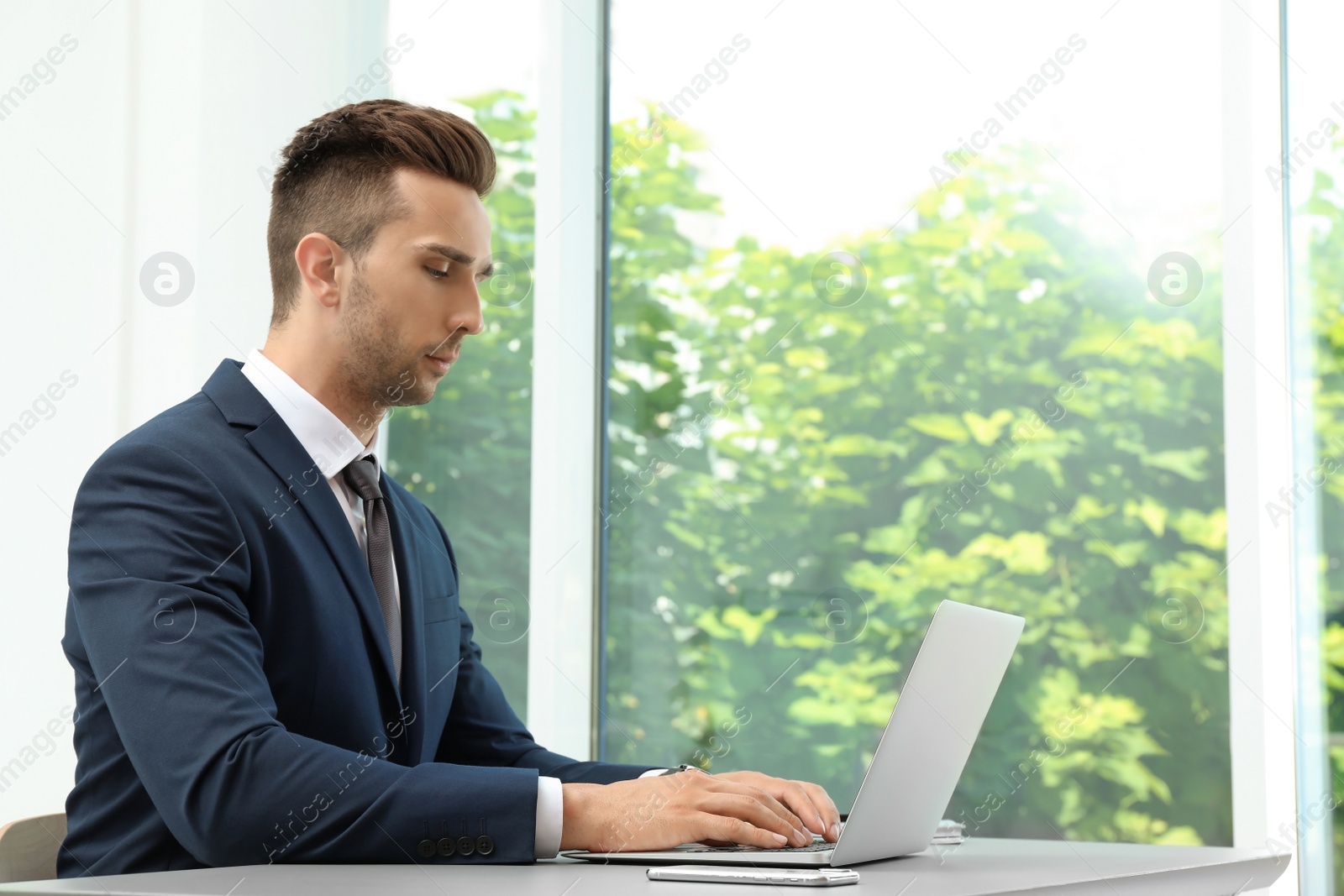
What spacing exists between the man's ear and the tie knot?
27 cm

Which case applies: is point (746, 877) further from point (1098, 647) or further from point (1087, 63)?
point (1087, 63)

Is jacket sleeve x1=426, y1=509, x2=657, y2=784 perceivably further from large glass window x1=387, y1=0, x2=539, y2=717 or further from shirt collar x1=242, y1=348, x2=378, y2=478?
large glass window x1=387, y1=0, x2=539, y2=717

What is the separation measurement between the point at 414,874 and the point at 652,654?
231cm

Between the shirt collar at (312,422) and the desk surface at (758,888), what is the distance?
624mm

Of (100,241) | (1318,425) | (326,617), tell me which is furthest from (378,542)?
(1318,425)

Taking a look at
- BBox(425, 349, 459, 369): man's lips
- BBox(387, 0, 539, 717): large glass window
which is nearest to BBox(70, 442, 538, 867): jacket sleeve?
BBox(425, 349, 459, 369): man's lips

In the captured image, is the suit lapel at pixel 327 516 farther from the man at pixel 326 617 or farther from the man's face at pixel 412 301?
the man's face at pixel 412 301

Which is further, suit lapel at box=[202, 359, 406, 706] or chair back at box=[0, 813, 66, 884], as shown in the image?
suit lapel at box=[202, 359, 406, 706]

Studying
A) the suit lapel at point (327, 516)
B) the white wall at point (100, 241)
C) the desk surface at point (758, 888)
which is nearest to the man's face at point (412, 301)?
the suit lapel at point (327, 516)

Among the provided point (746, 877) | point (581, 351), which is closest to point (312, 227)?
point (746, 877)

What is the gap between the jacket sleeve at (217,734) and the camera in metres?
1.19

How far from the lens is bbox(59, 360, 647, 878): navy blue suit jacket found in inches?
47.1

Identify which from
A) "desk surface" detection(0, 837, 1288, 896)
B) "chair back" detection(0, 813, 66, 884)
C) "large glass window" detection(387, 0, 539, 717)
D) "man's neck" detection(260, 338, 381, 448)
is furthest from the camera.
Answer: "large glass window" detection(387, 0, 539, 717)

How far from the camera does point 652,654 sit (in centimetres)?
338
